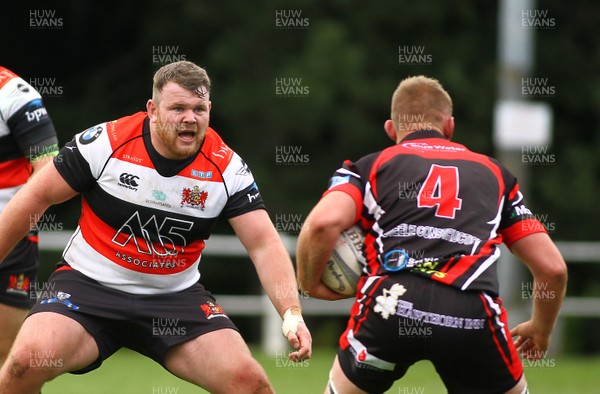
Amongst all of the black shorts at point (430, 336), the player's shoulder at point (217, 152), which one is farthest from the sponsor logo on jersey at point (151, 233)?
the black shorts at point (430, 336)

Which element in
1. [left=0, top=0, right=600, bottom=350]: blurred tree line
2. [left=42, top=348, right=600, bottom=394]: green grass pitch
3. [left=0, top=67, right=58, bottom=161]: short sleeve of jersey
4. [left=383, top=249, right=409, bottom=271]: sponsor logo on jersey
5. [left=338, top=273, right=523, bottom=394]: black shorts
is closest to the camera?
[left=338, top=273, right=523, bottom=394]: black shorts

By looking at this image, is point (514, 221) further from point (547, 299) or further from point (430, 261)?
point (430, 261)

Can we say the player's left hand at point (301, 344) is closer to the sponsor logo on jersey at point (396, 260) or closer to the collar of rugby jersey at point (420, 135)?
the sponsor logo on jersey at point (396, 260)

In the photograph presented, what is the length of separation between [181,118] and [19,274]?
5.94 feet

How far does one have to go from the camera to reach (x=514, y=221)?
17.5ft

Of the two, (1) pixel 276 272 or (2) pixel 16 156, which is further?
(2) pixel 16 156

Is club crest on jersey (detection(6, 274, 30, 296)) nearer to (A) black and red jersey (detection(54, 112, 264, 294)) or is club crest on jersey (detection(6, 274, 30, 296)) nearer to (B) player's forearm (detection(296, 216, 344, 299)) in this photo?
(A) black and red jersey (detection(54, 112, 264, 294))

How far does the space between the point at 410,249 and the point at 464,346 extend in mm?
506

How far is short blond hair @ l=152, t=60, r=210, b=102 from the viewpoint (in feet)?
17.7

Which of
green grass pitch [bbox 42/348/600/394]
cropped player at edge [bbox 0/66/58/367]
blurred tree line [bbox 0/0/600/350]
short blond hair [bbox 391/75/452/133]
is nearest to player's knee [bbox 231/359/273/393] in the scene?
short blond hair [bbox 391/75/452/133]

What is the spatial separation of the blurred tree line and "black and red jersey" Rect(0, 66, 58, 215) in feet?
36.0

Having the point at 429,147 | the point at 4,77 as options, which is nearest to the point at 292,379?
the point at 4,77

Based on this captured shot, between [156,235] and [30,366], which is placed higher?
[156,235]

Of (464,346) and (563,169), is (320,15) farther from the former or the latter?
(464,346)
